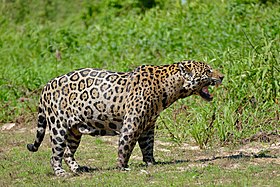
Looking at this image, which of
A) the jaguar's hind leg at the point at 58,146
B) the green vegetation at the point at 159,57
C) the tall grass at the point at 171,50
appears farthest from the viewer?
the tall grass at the point at 171,50

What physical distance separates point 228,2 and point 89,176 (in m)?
9.84

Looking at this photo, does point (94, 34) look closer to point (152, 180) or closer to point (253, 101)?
point (253, 101)

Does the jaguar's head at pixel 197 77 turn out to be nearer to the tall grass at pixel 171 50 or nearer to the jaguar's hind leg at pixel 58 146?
the tall grass at pixel 171 50

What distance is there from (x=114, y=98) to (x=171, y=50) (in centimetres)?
706

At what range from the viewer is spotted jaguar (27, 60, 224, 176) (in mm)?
9336

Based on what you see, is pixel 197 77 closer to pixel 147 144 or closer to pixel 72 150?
pixel 147 144

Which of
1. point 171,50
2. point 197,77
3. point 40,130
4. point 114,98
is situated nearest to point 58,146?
point 40,130

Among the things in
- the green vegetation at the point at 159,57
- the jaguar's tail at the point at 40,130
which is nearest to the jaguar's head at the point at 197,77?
the green vegetation at the point at 159,57

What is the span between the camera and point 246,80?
39.2 ft

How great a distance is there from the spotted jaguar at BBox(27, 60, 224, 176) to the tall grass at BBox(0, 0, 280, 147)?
1808 mm

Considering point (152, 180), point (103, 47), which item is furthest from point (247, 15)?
point (152, 180)

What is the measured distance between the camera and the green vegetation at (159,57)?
1078cm

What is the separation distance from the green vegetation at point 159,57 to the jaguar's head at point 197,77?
Result: 107cm

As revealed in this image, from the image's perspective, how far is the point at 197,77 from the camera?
962 cm
